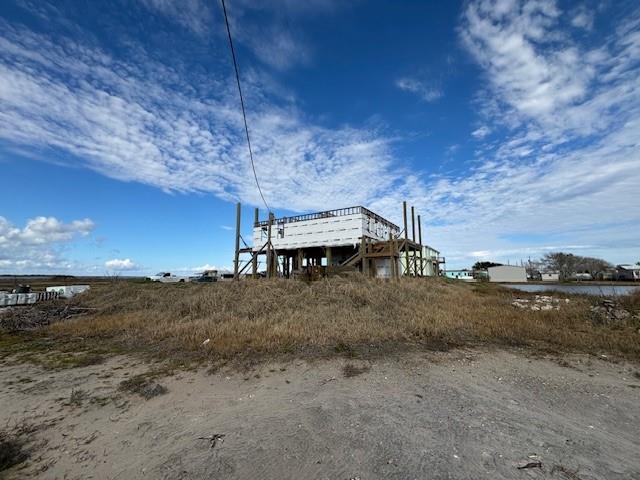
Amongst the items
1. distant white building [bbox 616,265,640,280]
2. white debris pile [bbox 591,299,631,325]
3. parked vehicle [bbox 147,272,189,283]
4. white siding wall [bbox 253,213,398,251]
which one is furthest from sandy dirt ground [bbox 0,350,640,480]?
distant white building [bbox 616,265,640,280]

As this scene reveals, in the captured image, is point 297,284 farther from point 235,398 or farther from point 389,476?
point 389,476

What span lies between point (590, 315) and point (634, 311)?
4.78ft

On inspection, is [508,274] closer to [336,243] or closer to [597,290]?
[597,290]

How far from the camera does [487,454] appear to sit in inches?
111

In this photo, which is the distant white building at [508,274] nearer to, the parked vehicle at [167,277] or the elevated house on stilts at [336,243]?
the elevated house on stilts at [336,243]

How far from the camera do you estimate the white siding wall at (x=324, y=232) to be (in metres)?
23.0

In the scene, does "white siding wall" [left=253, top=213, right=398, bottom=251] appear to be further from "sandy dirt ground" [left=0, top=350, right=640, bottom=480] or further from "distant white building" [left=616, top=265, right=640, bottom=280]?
"distant white building" [left=616, top=265, right=640, bottom=280]

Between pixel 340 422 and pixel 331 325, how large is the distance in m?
4.75

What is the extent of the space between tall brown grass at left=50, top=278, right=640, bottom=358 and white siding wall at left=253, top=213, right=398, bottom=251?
10.3 metres

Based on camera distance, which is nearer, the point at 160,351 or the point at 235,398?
the point at 235,398

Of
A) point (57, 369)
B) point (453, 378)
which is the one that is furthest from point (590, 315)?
point (57, 369)

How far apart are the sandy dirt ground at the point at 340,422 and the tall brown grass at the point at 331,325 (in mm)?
1481

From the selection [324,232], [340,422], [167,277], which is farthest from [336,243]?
[167,277]

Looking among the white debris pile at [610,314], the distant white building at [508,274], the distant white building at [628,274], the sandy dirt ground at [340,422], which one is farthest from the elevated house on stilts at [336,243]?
the distant white building at [628,274]
